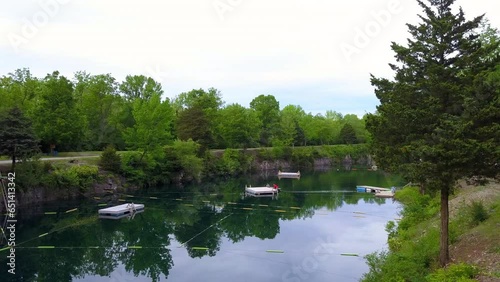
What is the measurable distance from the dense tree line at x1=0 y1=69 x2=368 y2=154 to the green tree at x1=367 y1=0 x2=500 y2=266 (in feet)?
87.3

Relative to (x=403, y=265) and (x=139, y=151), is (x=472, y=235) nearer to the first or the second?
(x=403, y=265)

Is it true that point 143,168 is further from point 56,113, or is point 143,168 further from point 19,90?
point 19,90

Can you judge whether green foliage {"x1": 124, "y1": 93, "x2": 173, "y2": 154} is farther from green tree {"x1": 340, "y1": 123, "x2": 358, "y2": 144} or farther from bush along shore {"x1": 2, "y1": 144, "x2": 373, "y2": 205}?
green tree {"x1": 340, "y1": 123, "x2": 358, "y2": 144}

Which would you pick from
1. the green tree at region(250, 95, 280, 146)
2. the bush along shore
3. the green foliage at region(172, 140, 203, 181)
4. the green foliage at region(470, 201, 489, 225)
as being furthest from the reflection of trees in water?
the green tree at region(250, 95, 280, 146)

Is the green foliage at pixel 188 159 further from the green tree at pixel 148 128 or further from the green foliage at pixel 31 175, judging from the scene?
the green foliage at pixel 31 175

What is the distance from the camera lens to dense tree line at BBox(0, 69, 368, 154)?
40.0 m

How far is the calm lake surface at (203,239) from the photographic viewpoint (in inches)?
735

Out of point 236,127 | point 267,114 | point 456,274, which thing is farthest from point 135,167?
point 267,114

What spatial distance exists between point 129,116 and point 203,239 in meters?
35.0

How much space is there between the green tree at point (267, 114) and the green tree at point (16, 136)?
49.6 m

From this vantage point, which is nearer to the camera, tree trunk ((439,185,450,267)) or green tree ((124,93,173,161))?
tree trunk ((439,185,450,267))

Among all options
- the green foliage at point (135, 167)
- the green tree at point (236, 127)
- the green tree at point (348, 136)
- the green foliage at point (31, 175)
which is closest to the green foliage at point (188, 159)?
the green foliage at point (135, 167)

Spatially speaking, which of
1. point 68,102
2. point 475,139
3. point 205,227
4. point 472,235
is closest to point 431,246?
point 472,235

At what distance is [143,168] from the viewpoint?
44531 millimetres
